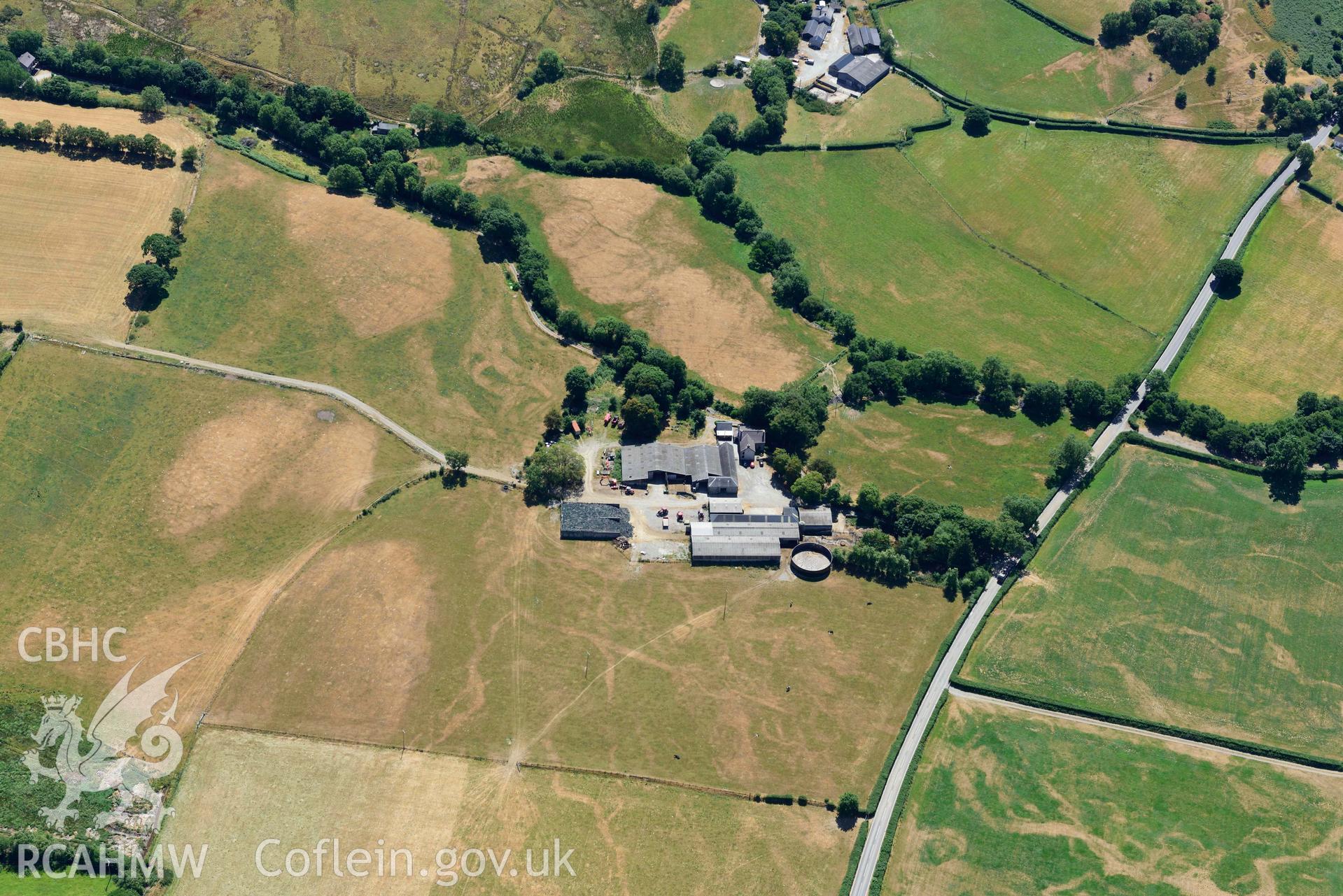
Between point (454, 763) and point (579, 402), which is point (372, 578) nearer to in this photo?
point (454, 763)

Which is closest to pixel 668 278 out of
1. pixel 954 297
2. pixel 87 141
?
pixel 954 297

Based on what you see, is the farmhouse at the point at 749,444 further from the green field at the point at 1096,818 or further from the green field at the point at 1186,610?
the green field at the point at 1096,818

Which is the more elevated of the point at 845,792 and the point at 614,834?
the point at 845,792

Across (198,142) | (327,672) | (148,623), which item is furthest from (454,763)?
(198,142)

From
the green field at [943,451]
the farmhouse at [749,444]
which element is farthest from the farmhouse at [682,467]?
the green field at [943,451]

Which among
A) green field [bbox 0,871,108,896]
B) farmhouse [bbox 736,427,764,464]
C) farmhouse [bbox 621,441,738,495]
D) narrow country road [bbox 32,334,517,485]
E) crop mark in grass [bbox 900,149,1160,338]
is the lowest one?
green field [bbox 0,871,108,896]

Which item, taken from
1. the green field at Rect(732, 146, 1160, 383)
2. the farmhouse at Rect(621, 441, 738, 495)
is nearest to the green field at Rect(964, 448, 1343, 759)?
the green field at Rect(732, 146, 1160, 383)

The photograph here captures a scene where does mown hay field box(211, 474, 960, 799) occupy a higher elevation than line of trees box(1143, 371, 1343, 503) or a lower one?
lower

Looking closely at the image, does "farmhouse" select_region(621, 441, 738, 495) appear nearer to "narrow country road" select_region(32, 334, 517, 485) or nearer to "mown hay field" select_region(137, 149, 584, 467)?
"mown hay field" select_region(137, 149, 584, 467)
